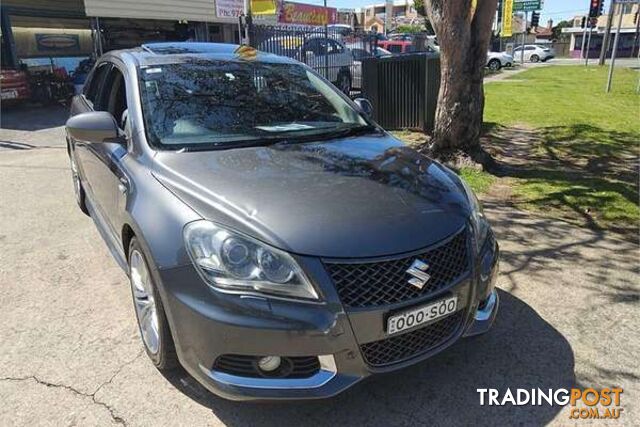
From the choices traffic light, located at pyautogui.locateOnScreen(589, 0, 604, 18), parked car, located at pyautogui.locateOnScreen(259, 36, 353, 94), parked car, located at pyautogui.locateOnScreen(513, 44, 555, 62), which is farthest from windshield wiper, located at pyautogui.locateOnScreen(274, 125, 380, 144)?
parked car, located at pyautogui.locateOnScreen(513, 44, 555, 62)

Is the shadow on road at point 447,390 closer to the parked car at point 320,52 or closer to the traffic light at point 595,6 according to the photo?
the parked car at point 320,52

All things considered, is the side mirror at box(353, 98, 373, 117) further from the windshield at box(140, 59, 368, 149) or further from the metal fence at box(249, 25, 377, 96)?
the metal fence at box(249, 25, 377, 96)

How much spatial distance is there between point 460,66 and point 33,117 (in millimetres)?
11546

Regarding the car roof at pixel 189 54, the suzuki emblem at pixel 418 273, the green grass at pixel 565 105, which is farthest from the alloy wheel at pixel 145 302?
the green grass at pixel 565 105

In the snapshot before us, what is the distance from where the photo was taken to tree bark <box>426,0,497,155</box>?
6422 mm

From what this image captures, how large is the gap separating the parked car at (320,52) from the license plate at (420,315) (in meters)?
10.8

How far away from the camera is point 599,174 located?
6.96 m

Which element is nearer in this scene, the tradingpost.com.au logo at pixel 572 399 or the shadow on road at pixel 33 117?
the tradingpost.com.au logo at pixel 572 399

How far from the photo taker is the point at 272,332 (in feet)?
7.19

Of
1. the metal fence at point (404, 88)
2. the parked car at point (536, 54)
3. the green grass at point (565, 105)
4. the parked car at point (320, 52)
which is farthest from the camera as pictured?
the parked car at point (536, 54)

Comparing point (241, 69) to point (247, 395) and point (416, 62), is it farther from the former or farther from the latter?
point (416, 62)

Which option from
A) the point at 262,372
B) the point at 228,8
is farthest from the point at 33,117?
the point at 262,372

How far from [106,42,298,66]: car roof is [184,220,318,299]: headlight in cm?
193

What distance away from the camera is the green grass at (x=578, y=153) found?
566cm
